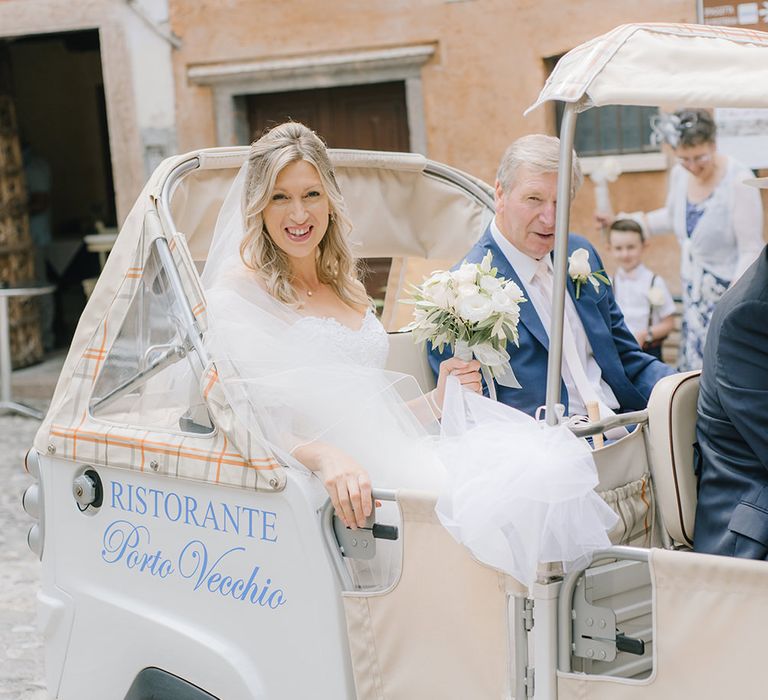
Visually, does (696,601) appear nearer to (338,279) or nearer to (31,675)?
(338,279)

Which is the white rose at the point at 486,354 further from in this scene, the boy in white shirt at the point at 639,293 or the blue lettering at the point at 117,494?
the boy in white shirt at the point at 639,293

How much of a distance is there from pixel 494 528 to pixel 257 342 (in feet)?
3.12

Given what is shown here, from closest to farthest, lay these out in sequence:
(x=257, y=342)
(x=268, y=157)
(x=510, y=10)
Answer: (x=257, y=342)
(x=268, y=157)
(x=510, y=10)

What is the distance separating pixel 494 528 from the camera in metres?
2.40

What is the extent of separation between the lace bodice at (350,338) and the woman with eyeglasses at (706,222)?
3.22m

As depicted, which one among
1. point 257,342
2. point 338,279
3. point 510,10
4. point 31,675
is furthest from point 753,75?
point 510,10

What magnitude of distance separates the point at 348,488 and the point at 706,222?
424cm

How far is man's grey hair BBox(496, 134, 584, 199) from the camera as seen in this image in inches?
137

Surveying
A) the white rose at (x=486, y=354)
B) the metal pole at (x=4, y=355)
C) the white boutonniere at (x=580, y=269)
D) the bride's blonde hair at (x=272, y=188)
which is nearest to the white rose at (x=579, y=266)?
the white boutonniere at (x=580, y=269)

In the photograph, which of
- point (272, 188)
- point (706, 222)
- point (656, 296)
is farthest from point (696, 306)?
point (272, 188)

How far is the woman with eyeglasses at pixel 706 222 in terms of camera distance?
6250mm

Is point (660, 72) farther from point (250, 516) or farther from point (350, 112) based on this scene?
point (350, 112)

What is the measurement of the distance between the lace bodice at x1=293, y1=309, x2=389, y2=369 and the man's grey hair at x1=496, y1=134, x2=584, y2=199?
23.5 inches

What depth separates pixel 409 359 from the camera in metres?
4.03
